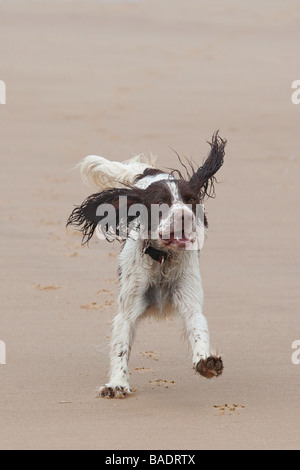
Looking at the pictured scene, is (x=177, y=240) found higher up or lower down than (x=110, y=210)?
lower down

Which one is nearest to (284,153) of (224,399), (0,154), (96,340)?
(0,154)

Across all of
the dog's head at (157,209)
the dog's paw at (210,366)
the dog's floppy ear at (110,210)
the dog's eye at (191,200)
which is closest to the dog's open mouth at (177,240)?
the dog's head at (157,209)

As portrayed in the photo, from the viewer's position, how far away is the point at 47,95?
2186cm

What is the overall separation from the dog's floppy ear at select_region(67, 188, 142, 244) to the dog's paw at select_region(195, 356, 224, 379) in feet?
3.66

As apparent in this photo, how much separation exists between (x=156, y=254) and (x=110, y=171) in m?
1.19

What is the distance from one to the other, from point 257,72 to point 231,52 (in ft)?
6.48

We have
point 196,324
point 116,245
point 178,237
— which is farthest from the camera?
point 116,245

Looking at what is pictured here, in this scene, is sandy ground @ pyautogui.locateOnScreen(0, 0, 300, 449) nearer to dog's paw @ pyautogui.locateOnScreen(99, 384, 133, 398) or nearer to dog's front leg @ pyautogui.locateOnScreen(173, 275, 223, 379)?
dog's paw @ pyautogui.locateOnScreen(99, 384, 133, 398)

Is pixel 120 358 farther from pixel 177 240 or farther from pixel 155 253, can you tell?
pixel 177 240

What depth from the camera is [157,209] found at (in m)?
6.71

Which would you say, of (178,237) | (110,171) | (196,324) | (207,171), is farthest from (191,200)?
(110,171)

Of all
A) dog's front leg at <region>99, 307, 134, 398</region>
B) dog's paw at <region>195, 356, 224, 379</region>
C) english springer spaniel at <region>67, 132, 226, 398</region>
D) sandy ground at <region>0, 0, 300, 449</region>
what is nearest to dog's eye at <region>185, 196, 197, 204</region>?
english springer spaniel at <region>67, 132, 226, 398</region>

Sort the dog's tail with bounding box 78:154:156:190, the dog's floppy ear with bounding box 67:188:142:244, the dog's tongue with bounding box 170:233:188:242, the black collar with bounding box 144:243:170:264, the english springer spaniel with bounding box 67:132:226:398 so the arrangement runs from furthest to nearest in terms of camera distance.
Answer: the dog's tail with bounding box 78:154:156:190 < the dog's floppy ear with bounding box 67:188:142:244 < the black collar with bounding box 144:243:170:264 < the english springer spaniel with bounding box 67:132:226:398 < the dog's tongue with bounding box 170:233:188:242

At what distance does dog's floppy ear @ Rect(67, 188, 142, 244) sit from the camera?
7039 mm
